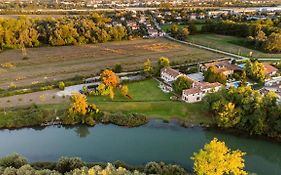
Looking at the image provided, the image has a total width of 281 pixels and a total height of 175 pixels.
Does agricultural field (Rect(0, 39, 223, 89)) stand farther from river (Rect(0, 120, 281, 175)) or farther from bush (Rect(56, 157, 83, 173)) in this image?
bush (Rect(56, 157, 83, 173))

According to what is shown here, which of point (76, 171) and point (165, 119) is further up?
point (76, 171)

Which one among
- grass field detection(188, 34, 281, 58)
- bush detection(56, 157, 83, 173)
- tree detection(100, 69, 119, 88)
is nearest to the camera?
bush detection(56, 157, 83, 173)

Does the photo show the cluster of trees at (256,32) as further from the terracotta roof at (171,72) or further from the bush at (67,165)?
the bush at (67,165)

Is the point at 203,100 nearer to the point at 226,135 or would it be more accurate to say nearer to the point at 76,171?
the point at 226,135

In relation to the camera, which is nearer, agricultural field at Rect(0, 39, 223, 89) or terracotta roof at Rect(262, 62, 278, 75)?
terracotta roof at Rect(262, 62, 278, 75)

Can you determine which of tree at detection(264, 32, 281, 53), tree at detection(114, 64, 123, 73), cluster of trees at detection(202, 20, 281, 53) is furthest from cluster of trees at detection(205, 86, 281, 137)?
cluster of trees at detection(202, 20, 281, 53)

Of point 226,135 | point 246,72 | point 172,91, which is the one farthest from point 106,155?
point 246,72

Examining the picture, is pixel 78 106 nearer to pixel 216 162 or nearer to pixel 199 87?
pixel 199 87
